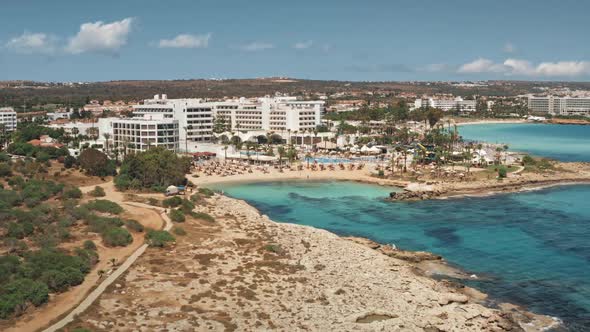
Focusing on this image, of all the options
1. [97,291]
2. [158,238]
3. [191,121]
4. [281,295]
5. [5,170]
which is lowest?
[281,295]

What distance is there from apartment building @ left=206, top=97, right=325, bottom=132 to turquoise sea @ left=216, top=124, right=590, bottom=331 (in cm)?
3761

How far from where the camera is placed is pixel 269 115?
108m

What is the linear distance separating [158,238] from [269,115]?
7316 centimetres

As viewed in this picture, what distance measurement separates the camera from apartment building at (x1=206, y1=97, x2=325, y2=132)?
4188 inches

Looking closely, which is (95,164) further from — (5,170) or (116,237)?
(116,237)

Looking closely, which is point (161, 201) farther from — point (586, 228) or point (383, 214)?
point (586, 228)

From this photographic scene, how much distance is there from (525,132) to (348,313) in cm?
13422

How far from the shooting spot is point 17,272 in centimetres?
2836

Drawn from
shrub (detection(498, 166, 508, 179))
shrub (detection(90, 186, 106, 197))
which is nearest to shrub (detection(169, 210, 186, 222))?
shrub (detection(90, 186, 106, 197))

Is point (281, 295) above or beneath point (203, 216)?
beneath

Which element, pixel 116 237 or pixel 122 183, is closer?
pixel 116 237

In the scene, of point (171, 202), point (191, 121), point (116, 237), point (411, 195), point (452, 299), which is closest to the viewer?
point (452, 299)

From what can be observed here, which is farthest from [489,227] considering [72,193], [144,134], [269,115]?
[269,115]

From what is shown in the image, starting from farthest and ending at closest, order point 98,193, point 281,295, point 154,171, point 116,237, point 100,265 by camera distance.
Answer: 1. point 154,171
2. point 98,193
3. point 116,237
4. point 100,265
5. point 281,295
